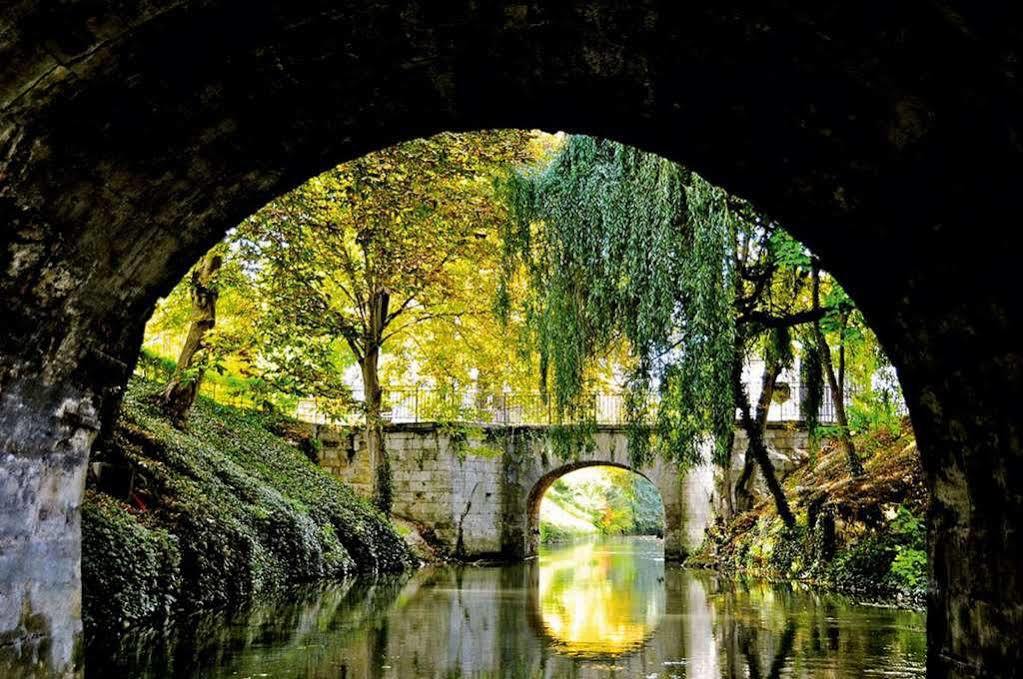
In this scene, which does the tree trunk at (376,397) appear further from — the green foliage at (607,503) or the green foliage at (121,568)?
the green foliage at (607,503)

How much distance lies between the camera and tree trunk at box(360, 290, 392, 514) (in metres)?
18.4

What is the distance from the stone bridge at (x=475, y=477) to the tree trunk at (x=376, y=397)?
10.4 feet

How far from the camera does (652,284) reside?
10.6m

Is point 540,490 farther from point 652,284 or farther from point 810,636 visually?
point 810,636

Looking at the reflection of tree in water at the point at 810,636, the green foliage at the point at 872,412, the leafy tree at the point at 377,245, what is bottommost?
the reflection of tree in water at the point at 810,636

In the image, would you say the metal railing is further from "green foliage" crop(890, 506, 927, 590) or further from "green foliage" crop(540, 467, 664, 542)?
"green foliage" crop(540, 467, 664, 542)

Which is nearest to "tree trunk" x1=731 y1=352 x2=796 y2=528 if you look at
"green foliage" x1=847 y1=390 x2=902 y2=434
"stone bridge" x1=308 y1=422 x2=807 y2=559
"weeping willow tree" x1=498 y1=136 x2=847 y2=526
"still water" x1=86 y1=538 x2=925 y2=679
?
"weeping willow tree" x1=498 y1=136 x2=847 y2=526

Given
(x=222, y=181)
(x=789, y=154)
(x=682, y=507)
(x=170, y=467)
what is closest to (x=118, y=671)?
(x=222, y=181)

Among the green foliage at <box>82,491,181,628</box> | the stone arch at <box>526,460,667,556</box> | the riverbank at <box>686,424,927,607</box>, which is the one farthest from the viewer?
the stone arch at <box>526,460,667,556</box>

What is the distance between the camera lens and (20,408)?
3.38 meters

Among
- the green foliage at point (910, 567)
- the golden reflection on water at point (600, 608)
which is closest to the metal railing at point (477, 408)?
the golden reflection on water at point (600, 608)

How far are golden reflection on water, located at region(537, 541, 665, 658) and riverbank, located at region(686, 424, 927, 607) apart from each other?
1903 mm

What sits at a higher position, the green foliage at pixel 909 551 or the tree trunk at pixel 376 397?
the tree trunk at pixel 376 397

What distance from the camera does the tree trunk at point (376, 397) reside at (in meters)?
18.4
